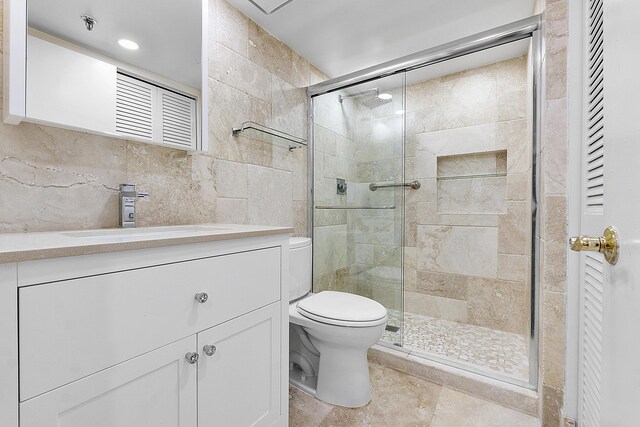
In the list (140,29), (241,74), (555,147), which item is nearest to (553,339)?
(555,147)

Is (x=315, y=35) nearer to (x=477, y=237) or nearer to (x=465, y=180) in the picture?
(x=465, y=180)

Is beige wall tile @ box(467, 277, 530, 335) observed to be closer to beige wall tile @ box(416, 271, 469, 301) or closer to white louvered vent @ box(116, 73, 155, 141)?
beige wall tile @ box(416, 271, 469, 301)

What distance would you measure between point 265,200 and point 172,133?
0.72 meters

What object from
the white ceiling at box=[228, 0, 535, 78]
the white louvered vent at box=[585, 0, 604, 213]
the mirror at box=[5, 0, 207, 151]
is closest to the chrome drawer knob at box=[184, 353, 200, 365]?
the mirror at box=[5, 0, 207, 151]

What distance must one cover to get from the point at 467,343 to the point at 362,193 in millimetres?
1312

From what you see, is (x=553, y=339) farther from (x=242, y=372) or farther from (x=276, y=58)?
(x=276, y=58)

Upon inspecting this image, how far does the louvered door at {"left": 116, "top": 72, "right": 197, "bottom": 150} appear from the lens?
1206mm

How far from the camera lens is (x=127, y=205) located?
1.21 m

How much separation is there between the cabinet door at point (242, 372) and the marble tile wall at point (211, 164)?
667 mm

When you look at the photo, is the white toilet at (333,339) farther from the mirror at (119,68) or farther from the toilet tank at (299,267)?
the mirror at (119,68)

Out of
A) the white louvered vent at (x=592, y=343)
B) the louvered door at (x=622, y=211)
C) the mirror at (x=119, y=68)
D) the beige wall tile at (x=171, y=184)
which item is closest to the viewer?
the louvered door at (x=622, y=211)

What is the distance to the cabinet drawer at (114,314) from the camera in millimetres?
619

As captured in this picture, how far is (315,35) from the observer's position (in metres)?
2.04

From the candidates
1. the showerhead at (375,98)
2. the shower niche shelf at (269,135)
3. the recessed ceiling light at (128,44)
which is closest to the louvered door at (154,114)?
the recessed ceiling light at (128,44)
